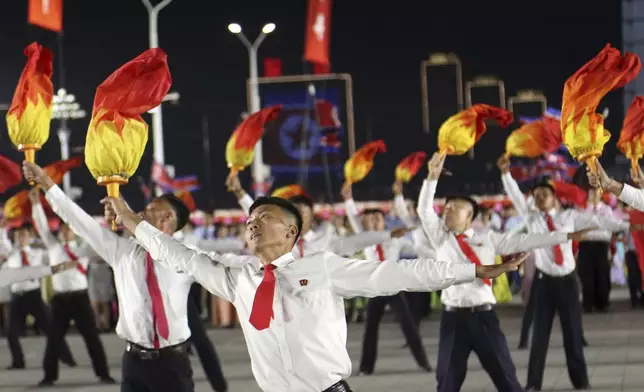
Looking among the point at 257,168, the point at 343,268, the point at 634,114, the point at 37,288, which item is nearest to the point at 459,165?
the point at 257,168

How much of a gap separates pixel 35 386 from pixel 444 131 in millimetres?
6528

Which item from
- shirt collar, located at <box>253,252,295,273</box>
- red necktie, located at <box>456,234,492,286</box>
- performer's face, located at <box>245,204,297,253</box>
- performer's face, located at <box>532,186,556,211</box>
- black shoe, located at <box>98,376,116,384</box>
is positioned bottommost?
black shoe, located at <box>98,376,116,384</box>

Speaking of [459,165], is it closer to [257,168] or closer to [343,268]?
[257,168]

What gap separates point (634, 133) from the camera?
9.88 metres

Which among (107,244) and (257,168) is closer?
(107,244)

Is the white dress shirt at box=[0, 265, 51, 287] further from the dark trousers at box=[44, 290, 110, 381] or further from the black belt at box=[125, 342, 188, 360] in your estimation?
the dark trousers at box=[44, 290, 110, 381]

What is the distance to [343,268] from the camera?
5.57m

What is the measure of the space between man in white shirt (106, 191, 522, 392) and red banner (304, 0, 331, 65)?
23376mm

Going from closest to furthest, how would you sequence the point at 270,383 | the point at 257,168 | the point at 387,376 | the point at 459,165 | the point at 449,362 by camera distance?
the point at 270,383 < the point at 449,362 < the point at 387,376 < the point at 257,168 < the point at 459,165

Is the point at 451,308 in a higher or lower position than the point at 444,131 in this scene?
lower

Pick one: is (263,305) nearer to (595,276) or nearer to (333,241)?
(333,241)

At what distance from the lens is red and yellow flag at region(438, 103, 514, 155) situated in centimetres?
993

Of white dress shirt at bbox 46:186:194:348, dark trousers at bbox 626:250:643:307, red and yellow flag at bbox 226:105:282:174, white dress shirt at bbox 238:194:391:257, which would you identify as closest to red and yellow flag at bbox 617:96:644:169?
white dress shirt at bbox 238:194:391:257

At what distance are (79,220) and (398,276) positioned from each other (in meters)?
2.76
